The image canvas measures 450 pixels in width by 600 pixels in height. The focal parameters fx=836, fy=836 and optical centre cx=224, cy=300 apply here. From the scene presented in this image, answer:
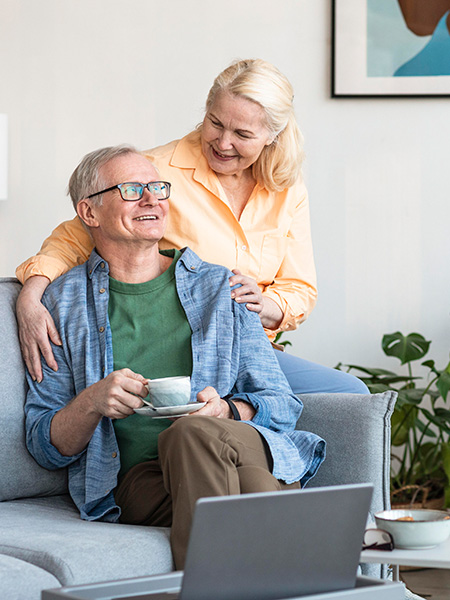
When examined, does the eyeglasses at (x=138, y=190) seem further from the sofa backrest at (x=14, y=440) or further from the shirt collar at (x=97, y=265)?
the sofa backrest at (x=14, y=440)

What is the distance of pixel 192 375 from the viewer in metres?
1.95

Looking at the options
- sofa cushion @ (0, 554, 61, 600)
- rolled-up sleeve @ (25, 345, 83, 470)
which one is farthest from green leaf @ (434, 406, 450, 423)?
sofa cushion @ (0, 554, 61, 600)

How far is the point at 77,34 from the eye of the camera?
12.0 ft

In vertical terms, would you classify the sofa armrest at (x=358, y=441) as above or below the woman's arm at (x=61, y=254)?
below

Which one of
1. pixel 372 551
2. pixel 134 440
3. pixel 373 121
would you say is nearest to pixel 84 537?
pixel 134 440

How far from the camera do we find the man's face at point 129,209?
2.05 m

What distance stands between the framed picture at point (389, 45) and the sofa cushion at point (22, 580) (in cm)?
263

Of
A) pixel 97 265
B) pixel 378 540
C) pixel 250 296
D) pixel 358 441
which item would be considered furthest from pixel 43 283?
pixel 378 540

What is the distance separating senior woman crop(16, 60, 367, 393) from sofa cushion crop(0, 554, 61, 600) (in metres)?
0.92

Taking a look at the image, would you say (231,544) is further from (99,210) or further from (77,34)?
(77,34)

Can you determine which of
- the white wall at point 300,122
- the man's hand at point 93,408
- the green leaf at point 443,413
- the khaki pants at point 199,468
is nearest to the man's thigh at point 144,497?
the khaki pants at point 199,468

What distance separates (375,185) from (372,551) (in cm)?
235

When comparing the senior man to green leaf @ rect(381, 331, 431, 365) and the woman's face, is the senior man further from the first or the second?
green leaf @ rect(381, 331, 431, 365)

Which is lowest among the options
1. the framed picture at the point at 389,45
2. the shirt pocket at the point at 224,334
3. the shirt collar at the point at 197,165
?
the shirt pocket at the point at 224,334
